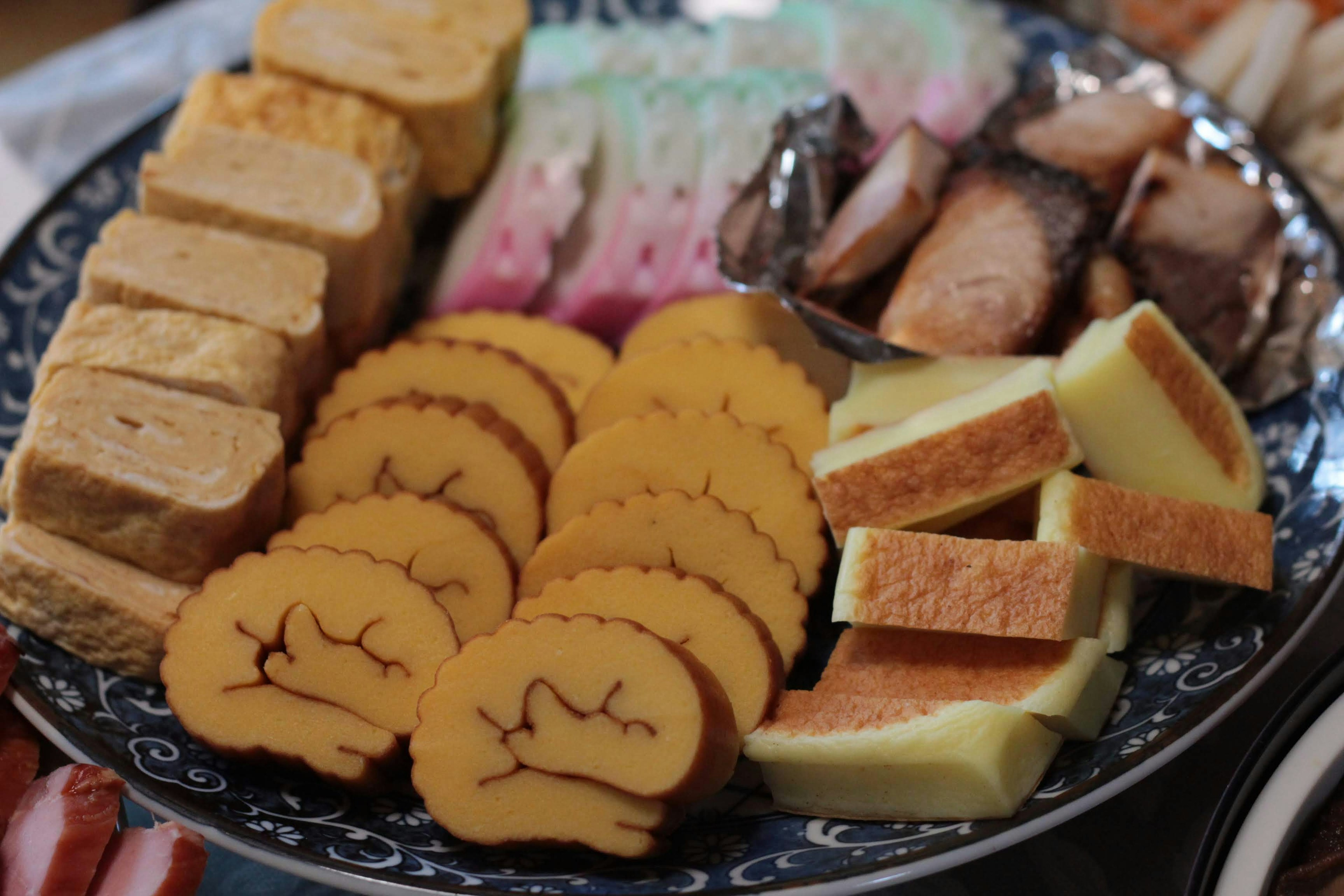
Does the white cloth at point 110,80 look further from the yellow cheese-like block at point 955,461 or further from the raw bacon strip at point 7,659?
the yellow cheese-like block at point 955,461

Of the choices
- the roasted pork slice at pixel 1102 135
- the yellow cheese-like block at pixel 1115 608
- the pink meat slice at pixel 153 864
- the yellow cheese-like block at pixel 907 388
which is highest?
the roasted pork slice at pixel 1102 135

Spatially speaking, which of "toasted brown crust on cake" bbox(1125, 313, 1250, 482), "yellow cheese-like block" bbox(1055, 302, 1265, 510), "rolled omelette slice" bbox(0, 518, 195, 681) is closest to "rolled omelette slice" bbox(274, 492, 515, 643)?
"rolled omelette slice" bbox(0, 518, 195, 681)

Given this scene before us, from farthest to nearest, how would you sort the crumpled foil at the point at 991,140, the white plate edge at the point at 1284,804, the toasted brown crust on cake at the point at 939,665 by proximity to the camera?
1. the crumpled foil at the point at 991,140
2. the toasted brown crust on cake at the point at 939,665
3. the white plate edge at the point at 1284,804

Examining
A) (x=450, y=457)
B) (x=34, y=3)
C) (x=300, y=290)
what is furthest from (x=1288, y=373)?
(x=34, y=3)

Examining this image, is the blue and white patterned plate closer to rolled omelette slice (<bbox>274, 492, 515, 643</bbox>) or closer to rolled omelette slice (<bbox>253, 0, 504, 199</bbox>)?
rolled omelette slice (<bbox>274, 492, 515, 643</bbox>)

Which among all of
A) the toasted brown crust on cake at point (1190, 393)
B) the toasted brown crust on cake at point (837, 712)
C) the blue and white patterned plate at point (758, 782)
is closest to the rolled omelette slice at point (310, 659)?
the blue and white patterned plate at point (758, 782)

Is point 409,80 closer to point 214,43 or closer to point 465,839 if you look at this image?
point 214,43

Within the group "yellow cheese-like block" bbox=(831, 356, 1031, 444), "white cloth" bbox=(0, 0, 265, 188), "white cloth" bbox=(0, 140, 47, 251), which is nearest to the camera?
"yellow cheese-like block" bbox=(831, 356, 1031, 444)
